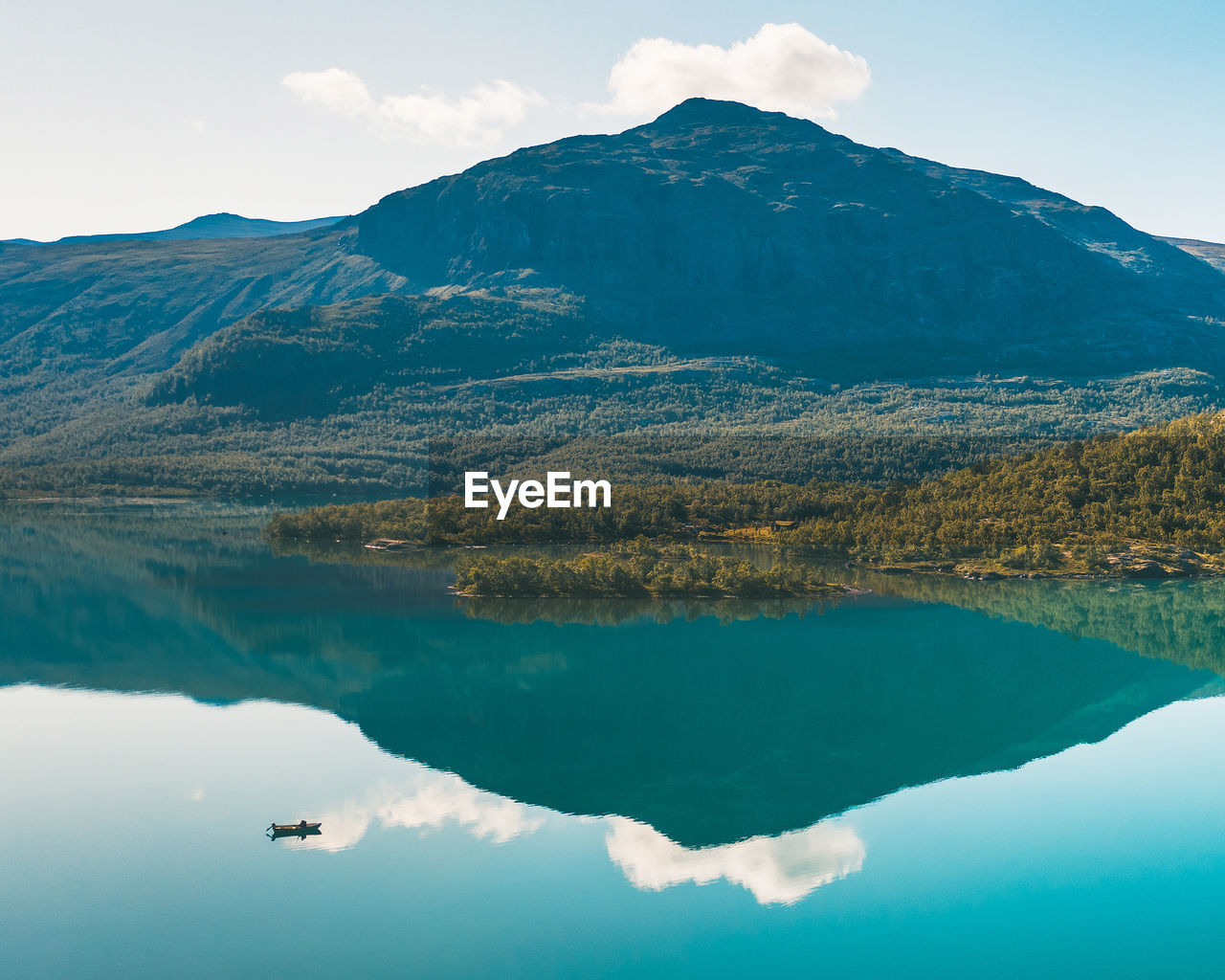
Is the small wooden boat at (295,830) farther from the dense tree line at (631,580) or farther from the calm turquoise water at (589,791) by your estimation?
the dense tree line at (631,580)

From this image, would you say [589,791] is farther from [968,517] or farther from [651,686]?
[968,517]

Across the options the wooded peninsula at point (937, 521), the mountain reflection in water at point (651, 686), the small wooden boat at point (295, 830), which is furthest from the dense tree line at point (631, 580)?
the small wooden boat at point (295, 830)

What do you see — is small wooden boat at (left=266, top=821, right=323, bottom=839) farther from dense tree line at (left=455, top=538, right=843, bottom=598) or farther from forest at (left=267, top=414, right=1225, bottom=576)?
forest at (left=267, top=414, right=1225, bottom=576)

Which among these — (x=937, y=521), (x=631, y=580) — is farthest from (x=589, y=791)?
(x=937, y=521)

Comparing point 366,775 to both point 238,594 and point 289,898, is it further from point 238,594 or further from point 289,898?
point 238,594

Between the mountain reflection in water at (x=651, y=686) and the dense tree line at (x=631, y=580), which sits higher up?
the dense tree line at (x=631, y=580)
